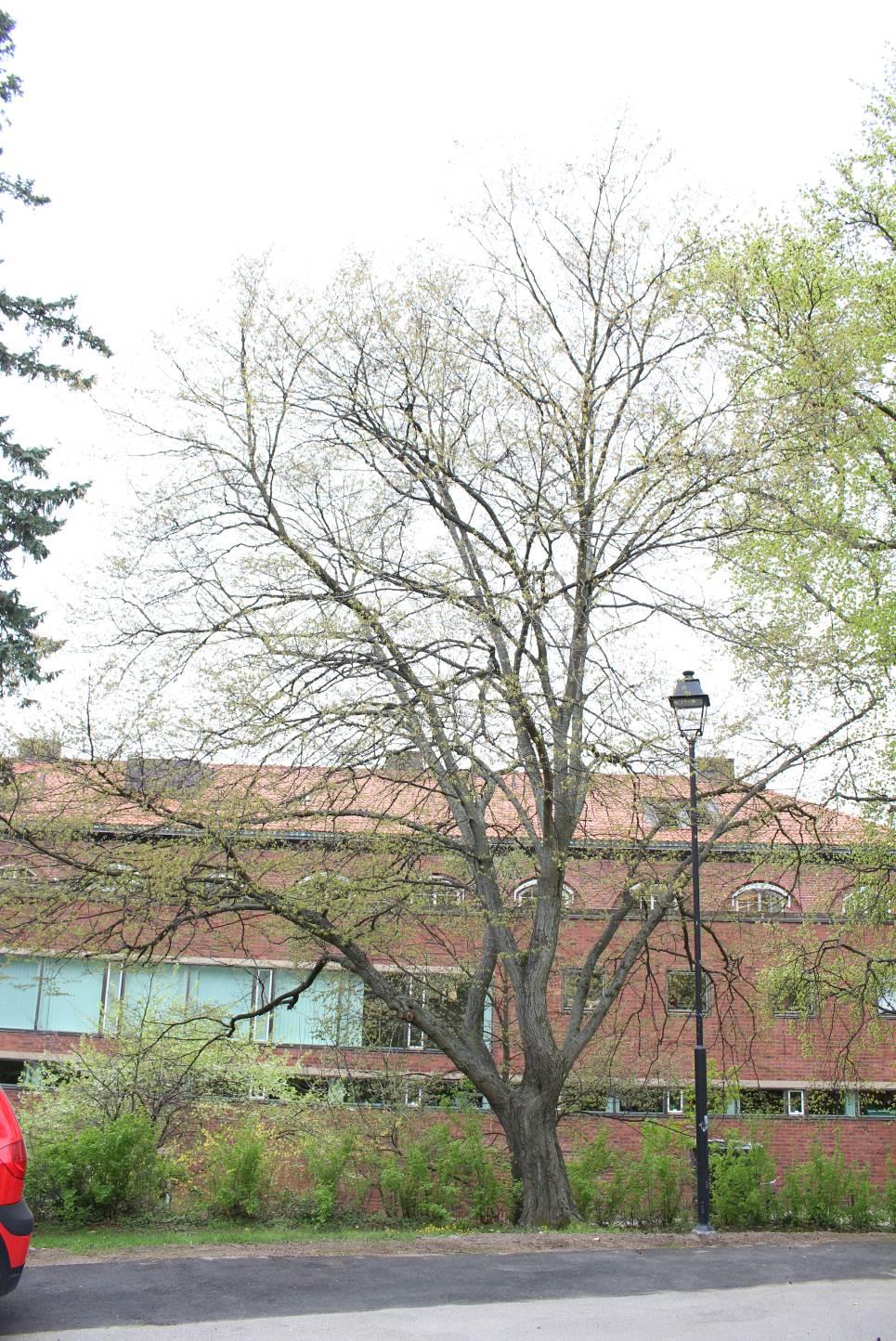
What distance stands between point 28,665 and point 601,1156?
33.1 ft

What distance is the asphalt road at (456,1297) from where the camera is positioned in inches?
291

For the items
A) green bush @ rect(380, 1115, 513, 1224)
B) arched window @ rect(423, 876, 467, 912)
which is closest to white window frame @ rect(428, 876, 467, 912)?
arched window @ rect(423, 876, 467, 912)

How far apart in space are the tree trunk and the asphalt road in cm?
439

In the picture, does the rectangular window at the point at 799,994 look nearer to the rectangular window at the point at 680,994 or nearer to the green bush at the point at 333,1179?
the green bush at the point at 333,1179

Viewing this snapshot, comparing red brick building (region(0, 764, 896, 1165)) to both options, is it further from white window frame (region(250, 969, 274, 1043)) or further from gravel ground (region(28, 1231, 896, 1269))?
gravel ground (region(28, 1231, 896, 1269))

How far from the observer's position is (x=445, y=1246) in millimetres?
10781

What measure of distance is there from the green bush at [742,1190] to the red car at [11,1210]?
11.2 meters

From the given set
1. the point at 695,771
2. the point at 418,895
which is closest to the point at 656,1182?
the point at 418,895

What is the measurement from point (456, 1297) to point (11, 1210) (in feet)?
11.5

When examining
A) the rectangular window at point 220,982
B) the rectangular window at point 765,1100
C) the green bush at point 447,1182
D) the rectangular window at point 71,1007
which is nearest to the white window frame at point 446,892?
the green bush at point 447,1182

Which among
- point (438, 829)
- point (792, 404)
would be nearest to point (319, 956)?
point (438, 829)

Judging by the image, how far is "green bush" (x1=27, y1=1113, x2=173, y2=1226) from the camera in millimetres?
12109

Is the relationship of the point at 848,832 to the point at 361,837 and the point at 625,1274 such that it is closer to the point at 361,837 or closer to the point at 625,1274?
the point at 361,837

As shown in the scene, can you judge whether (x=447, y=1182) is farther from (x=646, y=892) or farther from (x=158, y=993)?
(x=158, y=993)
